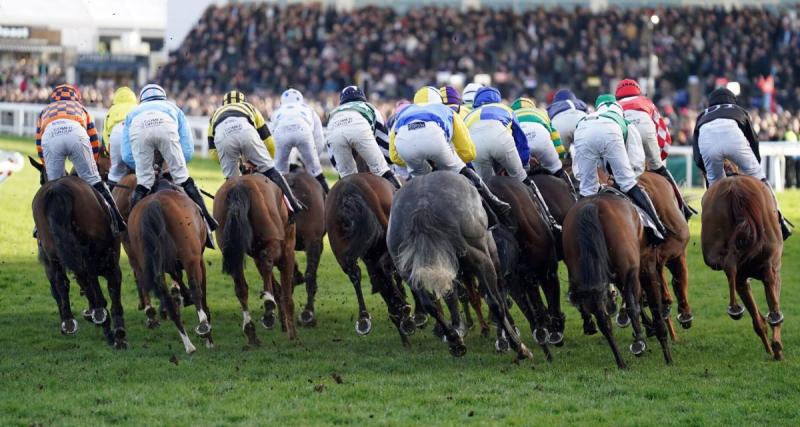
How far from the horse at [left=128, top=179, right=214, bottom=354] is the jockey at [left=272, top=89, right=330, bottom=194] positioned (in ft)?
7.72

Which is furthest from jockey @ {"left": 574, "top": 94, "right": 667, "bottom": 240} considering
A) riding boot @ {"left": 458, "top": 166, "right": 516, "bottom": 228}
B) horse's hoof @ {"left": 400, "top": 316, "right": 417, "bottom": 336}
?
horse's hoof @ {"left": 400, "top": 316, "right": 417, "bottom": 336}

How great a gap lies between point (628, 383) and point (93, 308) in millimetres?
4943

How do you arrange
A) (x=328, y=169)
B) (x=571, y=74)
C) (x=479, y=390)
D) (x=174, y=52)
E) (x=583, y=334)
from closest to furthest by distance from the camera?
(x=479, y=390), (x=583, y=334), (x=328, y=169), (x=571, y=74), (x=174, y=52)

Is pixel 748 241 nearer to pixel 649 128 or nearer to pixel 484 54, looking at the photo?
pixel 649 128

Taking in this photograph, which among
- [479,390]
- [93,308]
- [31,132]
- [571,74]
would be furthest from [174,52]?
[479,390]

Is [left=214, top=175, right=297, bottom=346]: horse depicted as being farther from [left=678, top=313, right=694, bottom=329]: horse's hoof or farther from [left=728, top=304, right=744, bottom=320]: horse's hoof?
[left=728, top=304, right=744, bottom=320]: horse's hoof

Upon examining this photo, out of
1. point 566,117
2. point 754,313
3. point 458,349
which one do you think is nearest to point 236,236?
point 458,349

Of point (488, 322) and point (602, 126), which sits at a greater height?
point (602, 126)

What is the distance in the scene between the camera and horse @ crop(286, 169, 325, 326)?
12.3 meters

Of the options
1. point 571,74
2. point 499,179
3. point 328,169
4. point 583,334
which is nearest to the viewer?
point 499,179

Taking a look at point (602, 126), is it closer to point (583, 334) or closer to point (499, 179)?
point (499, 179)

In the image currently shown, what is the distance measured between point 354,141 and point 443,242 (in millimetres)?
2311

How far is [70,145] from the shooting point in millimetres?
11453

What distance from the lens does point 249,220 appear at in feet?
36.0
